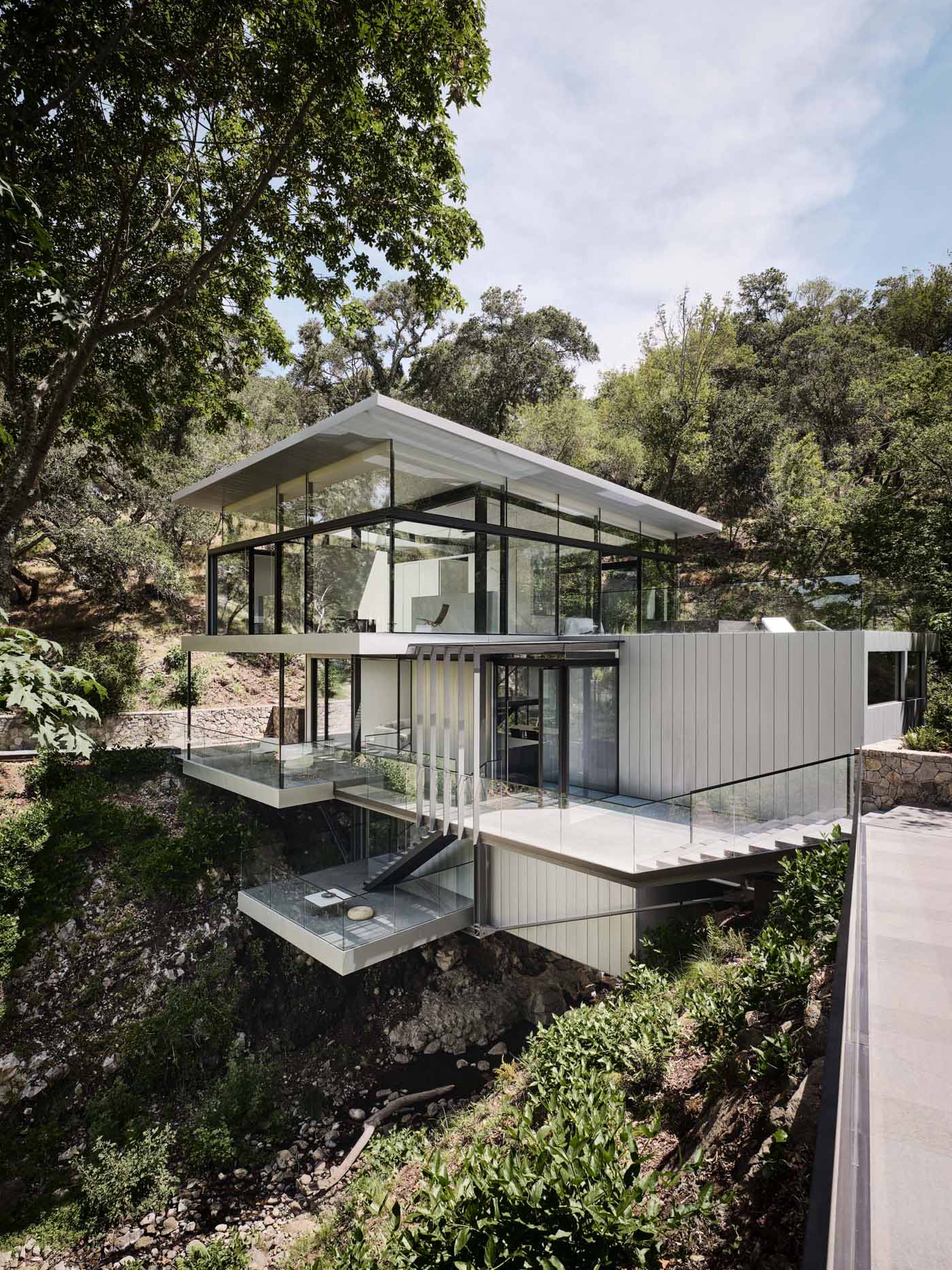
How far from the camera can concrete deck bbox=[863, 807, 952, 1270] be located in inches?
63.4

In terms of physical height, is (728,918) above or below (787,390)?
below

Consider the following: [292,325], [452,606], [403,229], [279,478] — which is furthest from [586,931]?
[292,325]

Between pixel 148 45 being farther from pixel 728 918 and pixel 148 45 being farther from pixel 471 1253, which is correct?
pixel 728 918

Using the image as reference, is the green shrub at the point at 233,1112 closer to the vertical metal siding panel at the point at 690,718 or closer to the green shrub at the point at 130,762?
the green shrub at the point at 130,762

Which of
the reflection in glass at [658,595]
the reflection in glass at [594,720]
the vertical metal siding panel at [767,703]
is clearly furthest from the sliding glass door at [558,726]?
the vertical metal siding panel at [767,703]

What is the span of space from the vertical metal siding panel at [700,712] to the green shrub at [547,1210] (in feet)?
26.2

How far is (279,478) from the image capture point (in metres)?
12.1

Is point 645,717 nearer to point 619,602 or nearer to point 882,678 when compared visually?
point 619,602

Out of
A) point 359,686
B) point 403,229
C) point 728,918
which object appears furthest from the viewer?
point 359,686

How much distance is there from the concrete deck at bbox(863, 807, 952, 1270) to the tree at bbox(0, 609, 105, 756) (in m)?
4.63

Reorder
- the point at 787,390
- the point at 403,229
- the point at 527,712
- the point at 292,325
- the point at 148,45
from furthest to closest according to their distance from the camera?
the point at 292,325 < the point at 787,390 < the point at 527,712 < the point at 403,229 < the point at 148,45

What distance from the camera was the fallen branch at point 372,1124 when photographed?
7.63 meters

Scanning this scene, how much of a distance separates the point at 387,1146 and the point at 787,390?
29.4 m

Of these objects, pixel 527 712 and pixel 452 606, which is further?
pixel 527 712
